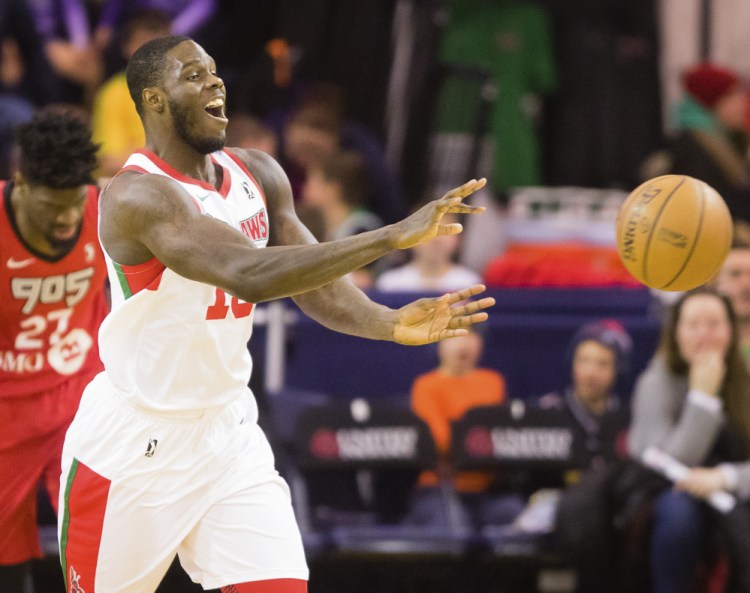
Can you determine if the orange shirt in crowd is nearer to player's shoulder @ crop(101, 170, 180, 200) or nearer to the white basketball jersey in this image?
the white basketball jersey

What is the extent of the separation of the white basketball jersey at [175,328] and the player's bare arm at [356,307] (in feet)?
0.82

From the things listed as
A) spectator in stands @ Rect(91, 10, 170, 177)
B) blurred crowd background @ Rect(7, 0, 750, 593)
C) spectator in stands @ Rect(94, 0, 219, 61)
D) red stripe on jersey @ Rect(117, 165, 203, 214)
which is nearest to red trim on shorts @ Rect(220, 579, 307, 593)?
red stripe on jersey @ Rect(117, 165, 203, 214)

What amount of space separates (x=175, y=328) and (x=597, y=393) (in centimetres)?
353

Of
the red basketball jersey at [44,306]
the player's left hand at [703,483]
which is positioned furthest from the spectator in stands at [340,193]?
the red basketball jersey at [44,306]

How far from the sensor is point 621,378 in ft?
25.2

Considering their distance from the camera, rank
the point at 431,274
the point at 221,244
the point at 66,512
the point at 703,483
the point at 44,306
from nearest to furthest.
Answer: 1. the point at 221,244
2. the point at 66,512
3. the point at 44,306
4. the point at 703,483
5. the point at 431,274

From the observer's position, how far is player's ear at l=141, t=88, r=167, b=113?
13.8ft

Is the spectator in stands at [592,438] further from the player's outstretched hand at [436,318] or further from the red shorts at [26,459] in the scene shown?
the player's outstretched hand at [436,318]

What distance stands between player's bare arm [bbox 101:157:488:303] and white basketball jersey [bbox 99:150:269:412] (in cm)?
9

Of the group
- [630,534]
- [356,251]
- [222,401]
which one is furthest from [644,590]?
[356,251]

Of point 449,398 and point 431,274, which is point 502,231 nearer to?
point 431,274

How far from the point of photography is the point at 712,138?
9.16 metres

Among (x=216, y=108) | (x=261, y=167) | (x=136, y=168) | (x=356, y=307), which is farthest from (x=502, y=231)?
(x=136, y=168)

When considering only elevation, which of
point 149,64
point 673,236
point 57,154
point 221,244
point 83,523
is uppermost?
point 149,64
